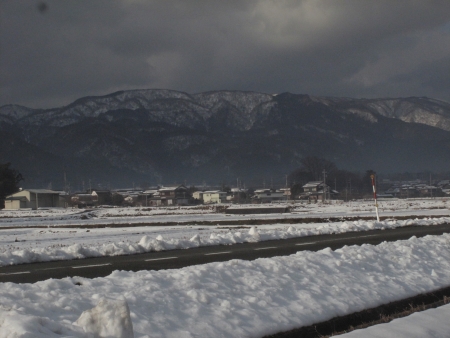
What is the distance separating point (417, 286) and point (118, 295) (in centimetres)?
665

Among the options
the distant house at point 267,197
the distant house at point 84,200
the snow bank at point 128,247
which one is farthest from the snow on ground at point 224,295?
the distant house at point 267,197

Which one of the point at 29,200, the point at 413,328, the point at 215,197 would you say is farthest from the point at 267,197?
the point at 413,328

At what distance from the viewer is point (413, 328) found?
26.1 feet

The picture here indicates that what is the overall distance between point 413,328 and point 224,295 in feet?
9.59

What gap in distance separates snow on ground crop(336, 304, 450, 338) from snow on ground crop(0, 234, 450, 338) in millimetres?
146

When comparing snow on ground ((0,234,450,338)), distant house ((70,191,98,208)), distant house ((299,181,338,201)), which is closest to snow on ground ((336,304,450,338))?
snow on ground ((0,234,450,338))

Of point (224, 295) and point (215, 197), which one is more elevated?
point (224, 295)

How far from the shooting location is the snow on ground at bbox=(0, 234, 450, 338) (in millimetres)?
7211

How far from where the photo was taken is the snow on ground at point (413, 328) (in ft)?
25.0

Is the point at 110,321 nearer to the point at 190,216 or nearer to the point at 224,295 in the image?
the point at 224,295

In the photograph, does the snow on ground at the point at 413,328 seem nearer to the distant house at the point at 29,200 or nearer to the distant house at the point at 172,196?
the distant house at the point at 29,200

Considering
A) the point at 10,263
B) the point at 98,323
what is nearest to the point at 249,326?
the point at 98,323

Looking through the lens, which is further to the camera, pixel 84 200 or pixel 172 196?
pixel 172 196

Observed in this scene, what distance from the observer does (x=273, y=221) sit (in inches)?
1690
